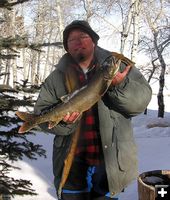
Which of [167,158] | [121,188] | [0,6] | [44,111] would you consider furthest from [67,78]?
[167,158]

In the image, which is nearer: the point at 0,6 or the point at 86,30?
the point at 86,30

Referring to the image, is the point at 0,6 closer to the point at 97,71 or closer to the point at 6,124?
the point at 6,124

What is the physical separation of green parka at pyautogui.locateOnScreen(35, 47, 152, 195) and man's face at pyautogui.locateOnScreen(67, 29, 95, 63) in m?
0.08

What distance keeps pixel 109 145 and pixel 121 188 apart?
1.03ft

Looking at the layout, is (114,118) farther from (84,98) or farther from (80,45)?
(80,45)

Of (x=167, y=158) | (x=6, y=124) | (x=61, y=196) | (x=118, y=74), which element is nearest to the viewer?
(x=118, y=74)

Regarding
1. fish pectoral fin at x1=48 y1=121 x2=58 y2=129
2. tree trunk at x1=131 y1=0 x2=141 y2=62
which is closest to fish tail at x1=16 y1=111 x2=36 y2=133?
fish pectoral fin at x1=48 y1=121 x2=58 y2=129

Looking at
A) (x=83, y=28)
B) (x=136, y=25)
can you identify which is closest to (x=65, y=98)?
(x=83, y=28)

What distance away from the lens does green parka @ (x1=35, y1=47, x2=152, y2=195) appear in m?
2.62

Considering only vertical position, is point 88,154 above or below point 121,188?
above

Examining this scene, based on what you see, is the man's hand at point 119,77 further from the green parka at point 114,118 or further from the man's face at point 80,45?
the man's face at point 80,45

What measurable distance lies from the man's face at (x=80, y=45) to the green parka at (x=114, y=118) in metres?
0.08

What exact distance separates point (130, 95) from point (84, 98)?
29cm

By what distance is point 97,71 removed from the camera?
8.27 ft
